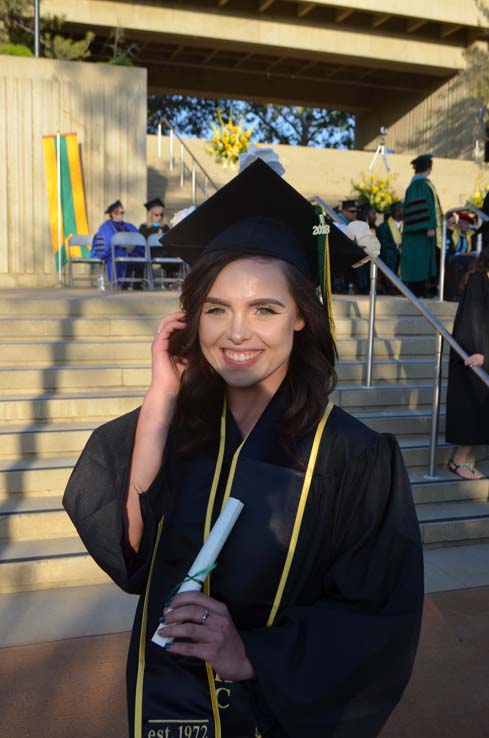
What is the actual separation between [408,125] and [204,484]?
2424 centimetres

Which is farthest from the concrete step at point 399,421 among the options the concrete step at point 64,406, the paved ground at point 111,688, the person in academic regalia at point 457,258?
the person in academic regalia at point 457,258

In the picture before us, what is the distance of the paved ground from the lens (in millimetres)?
2559

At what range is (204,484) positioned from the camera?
146 cm

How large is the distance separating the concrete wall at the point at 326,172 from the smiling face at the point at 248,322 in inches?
526

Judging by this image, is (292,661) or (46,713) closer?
(292,661)

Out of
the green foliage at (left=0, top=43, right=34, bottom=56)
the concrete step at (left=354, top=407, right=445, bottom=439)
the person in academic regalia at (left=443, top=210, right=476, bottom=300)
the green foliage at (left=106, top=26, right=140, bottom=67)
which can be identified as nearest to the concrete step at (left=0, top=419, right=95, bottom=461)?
the concrete step at (left=354, top=407, right=445, bottom=439)

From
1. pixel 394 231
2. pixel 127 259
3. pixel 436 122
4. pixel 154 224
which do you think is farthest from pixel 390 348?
pixel 436 122

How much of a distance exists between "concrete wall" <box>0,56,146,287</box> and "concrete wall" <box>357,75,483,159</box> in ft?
37.6

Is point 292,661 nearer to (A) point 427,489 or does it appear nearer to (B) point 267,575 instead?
(B) point 267,575

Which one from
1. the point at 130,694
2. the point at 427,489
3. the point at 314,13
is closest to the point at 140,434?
the point at 130,694

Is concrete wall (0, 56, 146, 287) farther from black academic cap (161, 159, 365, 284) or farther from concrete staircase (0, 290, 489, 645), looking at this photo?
black academic cap (161, 159, 365, 284)

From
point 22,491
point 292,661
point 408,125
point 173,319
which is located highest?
point 408,125

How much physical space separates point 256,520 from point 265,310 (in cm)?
42

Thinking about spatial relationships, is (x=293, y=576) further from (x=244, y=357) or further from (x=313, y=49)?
(x=313, y=49)
